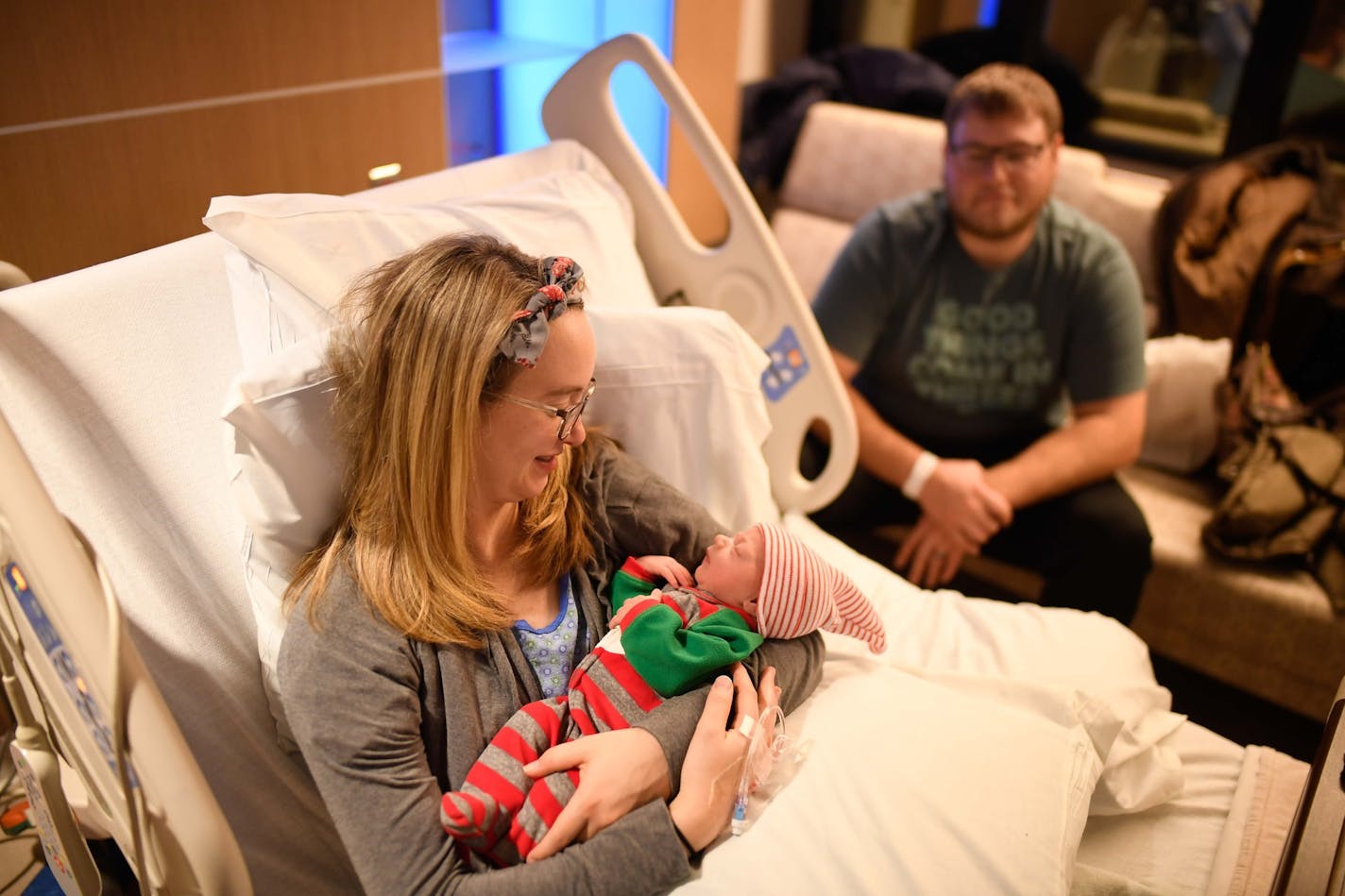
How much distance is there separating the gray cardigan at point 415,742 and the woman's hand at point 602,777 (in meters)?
0.02

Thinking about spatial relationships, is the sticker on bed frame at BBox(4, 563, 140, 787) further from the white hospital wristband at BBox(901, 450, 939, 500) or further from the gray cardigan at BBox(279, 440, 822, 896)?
the white hospital wristband at BBox(901, 450, 939, 500)

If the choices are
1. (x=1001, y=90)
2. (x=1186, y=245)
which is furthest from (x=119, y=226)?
(x=1186, y=245)

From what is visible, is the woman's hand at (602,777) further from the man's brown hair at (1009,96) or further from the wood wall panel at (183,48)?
the man's brown hair at (1009,96)

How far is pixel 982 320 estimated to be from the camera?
2.36 m

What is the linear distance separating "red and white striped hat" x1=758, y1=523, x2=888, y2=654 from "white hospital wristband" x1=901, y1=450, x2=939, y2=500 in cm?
A: 97

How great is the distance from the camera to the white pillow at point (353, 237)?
136cm

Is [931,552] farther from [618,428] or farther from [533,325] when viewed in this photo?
[533,325]

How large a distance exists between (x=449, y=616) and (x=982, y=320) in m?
1.58

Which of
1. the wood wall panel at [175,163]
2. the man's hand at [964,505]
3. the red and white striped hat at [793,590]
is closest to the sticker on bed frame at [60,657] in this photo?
the red and white striped hat at [793,590]

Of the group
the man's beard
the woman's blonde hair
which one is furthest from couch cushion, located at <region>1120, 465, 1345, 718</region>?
the woman's blonde hair

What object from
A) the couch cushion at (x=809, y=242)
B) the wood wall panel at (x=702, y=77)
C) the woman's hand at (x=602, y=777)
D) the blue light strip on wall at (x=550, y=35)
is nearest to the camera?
the woman's hand at (x=602, y=777)

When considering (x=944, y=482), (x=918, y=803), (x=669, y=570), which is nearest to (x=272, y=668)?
(x=669, y=570)

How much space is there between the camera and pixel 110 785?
3.89 ft

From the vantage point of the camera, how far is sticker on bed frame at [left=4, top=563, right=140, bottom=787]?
1.02m
